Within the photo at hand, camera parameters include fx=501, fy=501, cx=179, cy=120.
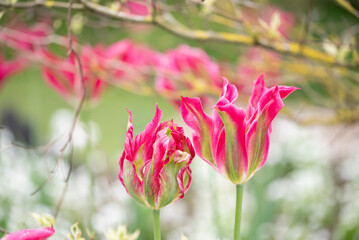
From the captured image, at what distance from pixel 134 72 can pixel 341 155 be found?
0.61m

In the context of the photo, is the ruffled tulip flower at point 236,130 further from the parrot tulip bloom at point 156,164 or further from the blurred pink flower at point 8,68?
the blurred pink flower at point 8,68

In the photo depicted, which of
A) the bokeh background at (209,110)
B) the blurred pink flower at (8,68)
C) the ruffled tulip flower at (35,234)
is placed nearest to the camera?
the ruffled tulip flower at (35,234)

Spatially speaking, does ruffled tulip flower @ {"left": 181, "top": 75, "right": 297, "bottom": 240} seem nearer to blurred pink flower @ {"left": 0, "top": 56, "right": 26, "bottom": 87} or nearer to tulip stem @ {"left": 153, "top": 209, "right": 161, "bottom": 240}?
tulip stem @ {"left": 153, "top": 209, "right": 161, "bottom": 240}

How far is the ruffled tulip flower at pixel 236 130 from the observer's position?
0.17m

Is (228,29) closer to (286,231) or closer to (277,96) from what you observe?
(286,231)

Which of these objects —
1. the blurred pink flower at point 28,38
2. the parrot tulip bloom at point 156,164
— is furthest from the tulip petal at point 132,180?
the blurred pink flower at point 28,38

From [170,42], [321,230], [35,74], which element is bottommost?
[321,230]

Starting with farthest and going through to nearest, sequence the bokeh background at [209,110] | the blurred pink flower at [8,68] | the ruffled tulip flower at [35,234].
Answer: the blurred pink flower at [8,68]
the bokeh background at [209,110]
the ruffled tulip flower at [35,234]

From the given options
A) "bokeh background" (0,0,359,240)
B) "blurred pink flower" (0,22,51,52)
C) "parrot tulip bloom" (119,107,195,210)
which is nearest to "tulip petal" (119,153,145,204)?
"parrot tulip bloom" (119,107,195,210)

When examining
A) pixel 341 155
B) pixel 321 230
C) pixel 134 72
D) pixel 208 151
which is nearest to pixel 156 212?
pixel 208 151

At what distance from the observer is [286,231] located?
597 mm

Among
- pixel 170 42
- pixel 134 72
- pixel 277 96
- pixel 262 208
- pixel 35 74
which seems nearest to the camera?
pixel 277 96

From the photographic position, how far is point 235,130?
0.18 metres

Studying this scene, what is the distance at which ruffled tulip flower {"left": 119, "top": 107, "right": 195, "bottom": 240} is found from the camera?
173 mm
